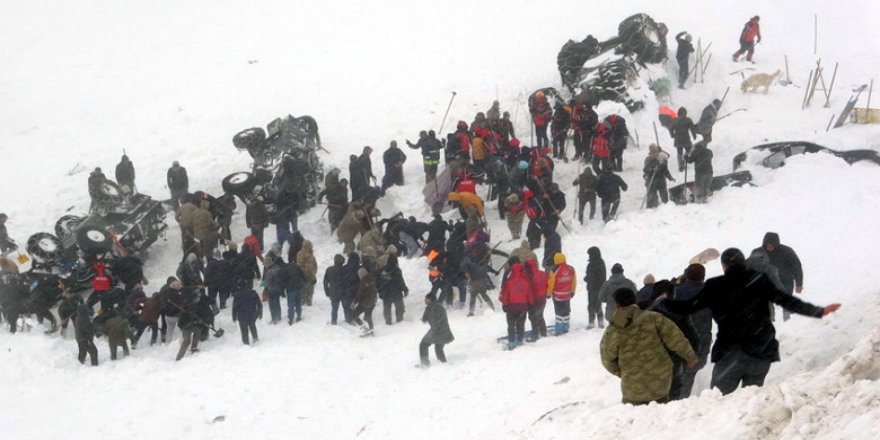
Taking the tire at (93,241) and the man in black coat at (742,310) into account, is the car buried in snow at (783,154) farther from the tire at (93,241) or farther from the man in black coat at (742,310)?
the tire at (93,241)

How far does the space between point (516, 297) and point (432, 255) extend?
286 cm

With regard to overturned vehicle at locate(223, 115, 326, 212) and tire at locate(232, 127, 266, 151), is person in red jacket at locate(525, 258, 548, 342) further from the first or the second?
tire at locate(232, 127, 266, 151)

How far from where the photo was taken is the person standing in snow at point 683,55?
73.2ft

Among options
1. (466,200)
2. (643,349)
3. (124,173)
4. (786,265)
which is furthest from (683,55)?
(643,349)

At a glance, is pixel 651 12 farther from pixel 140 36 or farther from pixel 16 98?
pixel 16 98

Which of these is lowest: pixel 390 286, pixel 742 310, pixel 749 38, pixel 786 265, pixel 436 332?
pixel 436 332

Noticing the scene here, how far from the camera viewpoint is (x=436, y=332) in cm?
1291

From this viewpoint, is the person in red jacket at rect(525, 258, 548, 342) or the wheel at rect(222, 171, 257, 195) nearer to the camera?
the person in red jacket at rect(525, 258, 548, 342)

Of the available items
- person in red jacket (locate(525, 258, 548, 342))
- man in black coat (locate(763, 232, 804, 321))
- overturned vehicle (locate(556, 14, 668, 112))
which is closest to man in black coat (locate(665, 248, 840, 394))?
man in black coat (locate(763, 232, 804, 321))

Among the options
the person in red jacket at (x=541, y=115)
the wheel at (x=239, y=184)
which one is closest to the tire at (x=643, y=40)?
the person in red jacket at (x=541, y=115)

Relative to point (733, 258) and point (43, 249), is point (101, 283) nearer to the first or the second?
point (43, 249)

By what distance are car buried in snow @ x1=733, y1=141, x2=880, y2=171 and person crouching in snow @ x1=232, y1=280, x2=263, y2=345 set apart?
9.87 metres

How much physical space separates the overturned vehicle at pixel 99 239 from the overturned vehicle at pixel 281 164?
5.99 ft

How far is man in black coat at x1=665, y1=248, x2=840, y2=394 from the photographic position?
682 cm
